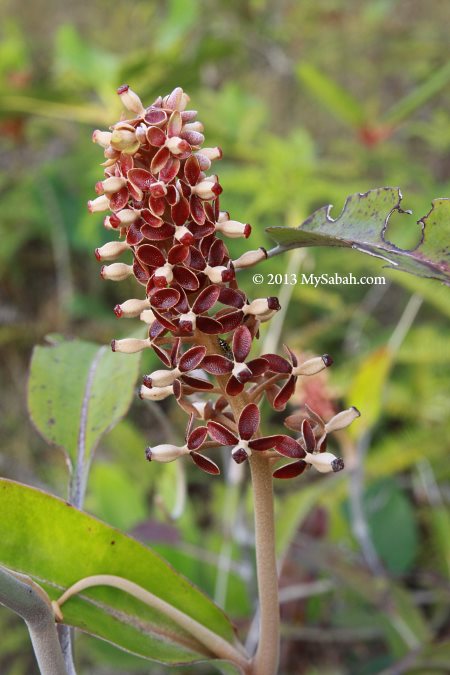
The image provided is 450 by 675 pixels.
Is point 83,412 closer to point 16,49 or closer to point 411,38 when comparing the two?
point 16,49

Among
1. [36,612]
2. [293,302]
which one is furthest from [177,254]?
[293,302]

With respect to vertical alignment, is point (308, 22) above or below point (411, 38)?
above

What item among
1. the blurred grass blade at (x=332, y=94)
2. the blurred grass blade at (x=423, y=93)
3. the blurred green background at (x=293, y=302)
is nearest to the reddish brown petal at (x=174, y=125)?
the blurred green background at (x=293, y=302)

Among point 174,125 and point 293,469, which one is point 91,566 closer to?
point 293,469

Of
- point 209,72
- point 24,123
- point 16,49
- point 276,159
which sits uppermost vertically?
point 209,72

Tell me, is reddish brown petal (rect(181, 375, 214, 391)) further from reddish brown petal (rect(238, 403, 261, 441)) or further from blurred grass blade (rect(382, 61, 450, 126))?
blurred grass blade (rect(382, 61, 450, 126))

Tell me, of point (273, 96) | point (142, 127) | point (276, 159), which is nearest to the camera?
point (142, 127)

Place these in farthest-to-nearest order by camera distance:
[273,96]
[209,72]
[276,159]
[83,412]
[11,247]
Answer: [273,96], [209,72], [11,247], [276,159], [83,412]

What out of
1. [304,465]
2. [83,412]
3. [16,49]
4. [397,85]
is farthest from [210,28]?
[304,465]
